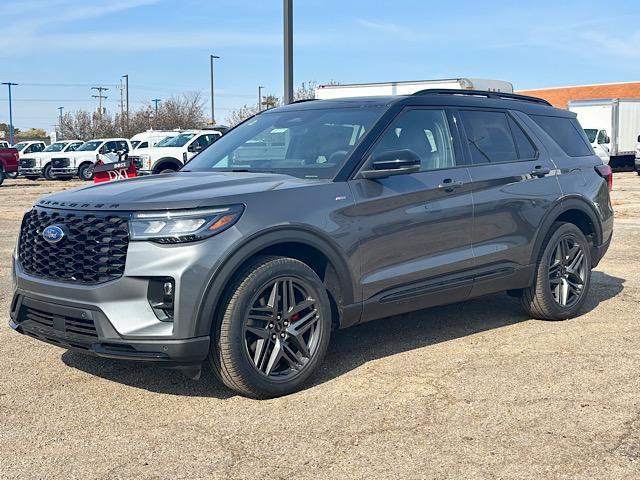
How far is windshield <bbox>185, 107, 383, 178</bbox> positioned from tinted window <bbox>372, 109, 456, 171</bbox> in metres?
0.18

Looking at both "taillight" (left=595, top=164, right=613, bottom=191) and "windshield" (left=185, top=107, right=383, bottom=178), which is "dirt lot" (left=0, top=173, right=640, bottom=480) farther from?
"taillight" (left=595, top=164, right=613, bottom=191)

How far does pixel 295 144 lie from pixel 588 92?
54462mm

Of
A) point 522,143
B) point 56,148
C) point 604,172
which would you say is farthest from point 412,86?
point 56,148

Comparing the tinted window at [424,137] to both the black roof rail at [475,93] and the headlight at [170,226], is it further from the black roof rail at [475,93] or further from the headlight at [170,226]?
the headlight at [170,226]

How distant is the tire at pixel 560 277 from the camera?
20.4 feet

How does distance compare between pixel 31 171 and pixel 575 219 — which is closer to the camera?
pixel 575 219

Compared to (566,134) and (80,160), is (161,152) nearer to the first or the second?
(80,160)

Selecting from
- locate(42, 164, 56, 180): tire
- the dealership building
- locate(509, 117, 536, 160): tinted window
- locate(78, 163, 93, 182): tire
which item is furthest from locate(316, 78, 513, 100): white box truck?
the dealership building

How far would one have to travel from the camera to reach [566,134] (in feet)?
22.4

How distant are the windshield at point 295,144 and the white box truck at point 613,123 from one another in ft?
93.1

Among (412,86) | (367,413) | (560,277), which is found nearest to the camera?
(367,413)

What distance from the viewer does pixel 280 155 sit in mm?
5348

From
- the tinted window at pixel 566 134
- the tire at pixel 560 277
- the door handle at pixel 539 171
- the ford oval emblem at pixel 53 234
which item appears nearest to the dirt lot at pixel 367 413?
the tire at pixel 560 277

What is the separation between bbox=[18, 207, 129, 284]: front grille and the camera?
414cm
